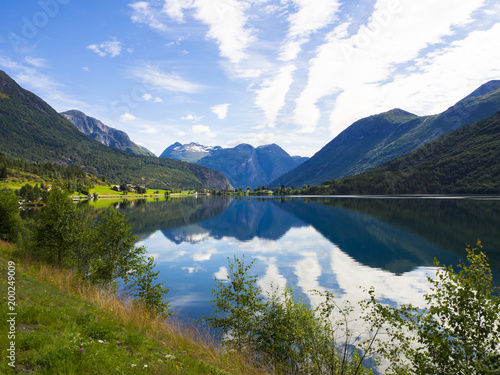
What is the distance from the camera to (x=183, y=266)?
46.2 m

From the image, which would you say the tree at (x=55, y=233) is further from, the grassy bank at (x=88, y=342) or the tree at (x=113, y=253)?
the grassy bank at (x=88, y=342)

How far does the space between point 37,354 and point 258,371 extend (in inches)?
372

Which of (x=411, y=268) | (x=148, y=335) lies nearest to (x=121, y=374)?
(x=148, y=335)

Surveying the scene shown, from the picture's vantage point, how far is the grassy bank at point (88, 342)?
8891 mm

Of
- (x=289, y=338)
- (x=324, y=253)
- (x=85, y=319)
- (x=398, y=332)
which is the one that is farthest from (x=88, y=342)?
(x=324, y=253)

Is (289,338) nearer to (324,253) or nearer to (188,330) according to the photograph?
(188,330)

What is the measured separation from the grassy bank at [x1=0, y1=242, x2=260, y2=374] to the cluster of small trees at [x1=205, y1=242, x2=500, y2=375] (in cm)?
315

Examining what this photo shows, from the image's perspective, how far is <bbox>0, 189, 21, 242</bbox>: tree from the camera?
36.9 meters

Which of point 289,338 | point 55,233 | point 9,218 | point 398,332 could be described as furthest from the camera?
point 9,218

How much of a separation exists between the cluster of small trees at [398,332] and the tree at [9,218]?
34.4 m

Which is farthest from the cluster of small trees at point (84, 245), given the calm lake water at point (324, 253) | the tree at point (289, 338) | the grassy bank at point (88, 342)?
the tree at point (289, 338)

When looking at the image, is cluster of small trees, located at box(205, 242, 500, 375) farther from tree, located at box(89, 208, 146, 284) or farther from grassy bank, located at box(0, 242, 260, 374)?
tree, located at box(89, 208, 146, 284)

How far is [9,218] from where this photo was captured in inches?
1501

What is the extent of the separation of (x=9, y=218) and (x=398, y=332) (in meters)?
47.2
